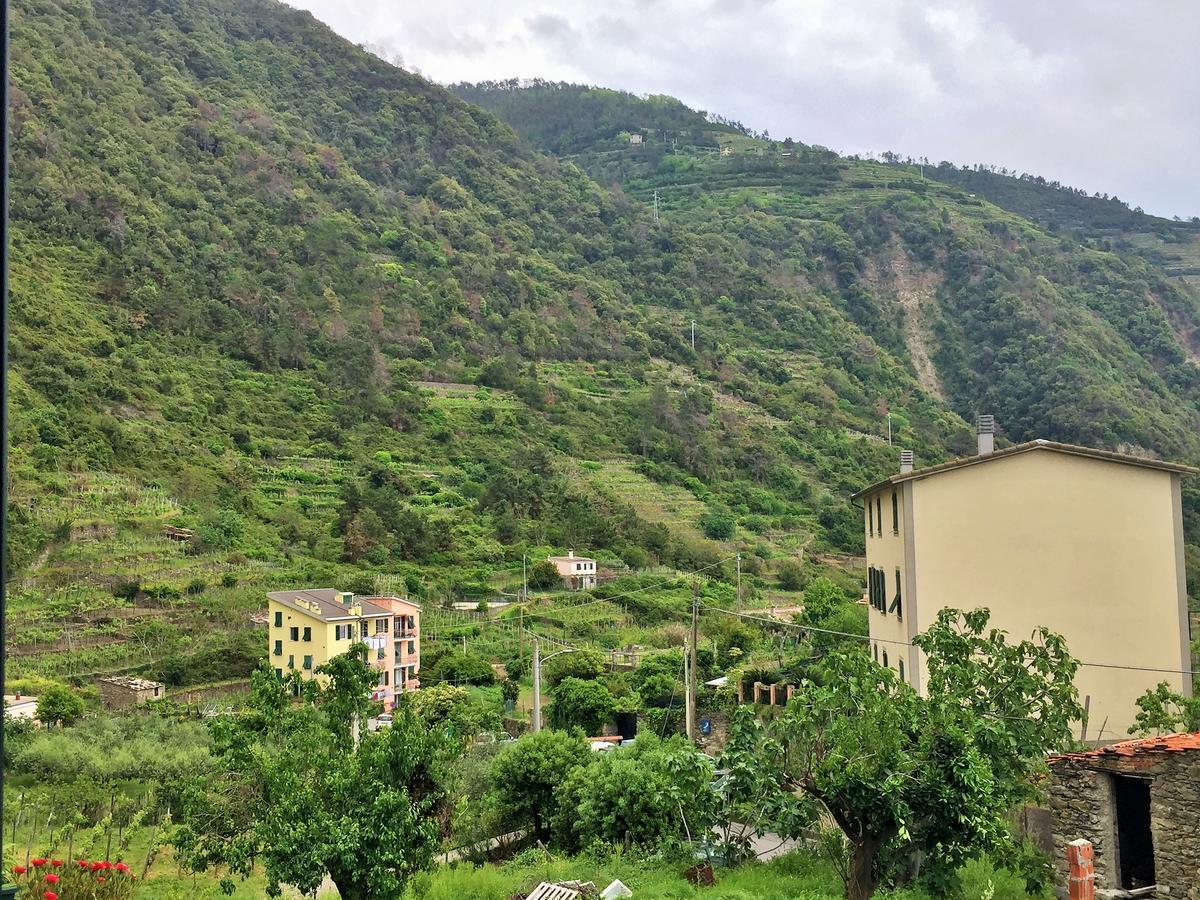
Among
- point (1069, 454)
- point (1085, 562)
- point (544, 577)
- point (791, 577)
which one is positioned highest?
point (791, 577)

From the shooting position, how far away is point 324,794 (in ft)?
34.6

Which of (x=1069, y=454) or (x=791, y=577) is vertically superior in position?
(x=791, y=577)

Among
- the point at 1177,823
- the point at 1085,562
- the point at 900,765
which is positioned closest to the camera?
the point at 1177,823

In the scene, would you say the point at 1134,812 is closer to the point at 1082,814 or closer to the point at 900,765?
the point at 1082,814

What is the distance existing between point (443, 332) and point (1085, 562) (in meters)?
80.7

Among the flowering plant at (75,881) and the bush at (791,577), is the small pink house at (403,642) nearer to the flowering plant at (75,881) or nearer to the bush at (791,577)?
the bush at (791,577)

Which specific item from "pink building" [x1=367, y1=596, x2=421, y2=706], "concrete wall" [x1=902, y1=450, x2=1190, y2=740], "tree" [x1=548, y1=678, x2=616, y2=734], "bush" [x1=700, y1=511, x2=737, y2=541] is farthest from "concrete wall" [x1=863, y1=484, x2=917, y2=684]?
"bush" [x1=700, y1=511, x2=737, y2=541]

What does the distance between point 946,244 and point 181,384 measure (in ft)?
293

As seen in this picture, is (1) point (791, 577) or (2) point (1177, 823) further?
(1) point (791, 577)

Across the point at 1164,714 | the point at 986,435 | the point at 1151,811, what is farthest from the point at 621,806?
the point at 986,435

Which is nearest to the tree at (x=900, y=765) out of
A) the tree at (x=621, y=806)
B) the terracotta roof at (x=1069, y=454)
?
the tree at (x=621, y=806)

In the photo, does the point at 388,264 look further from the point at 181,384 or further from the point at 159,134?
the point at 181,384

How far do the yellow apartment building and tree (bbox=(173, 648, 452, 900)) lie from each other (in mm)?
25032

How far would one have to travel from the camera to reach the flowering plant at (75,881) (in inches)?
433
